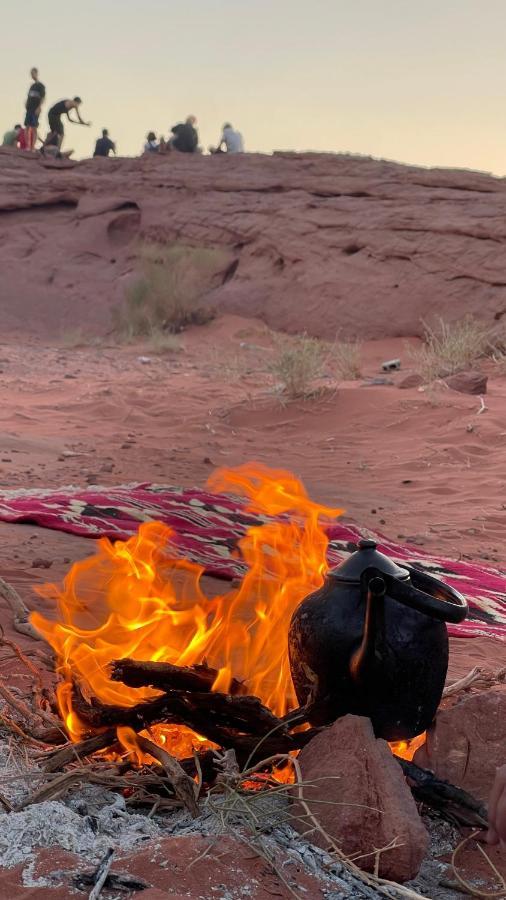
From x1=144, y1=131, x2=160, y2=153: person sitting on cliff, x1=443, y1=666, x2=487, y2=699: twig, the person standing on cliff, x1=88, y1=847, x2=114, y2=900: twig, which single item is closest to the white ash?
x1=88, y1=847, x2=114, y2=900: twig

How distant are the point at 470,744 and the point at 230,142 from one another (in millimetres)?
19334

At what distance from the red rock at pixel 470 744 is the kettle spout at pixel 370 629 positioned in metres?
0.26

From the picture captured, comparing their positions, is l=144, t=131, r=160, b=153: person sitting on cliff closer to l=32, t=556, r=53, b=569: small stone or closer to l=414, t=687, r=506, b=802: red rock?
l=32, t=556, r=53, b=569: small stone

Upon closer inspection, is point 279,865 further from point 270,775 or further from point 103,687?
point 103,687

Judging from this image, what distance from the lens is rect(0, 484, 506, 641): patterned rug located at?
4.46 meters

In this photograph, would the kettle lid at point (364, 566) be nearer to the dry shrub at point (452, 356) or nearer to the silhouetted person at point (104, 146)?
the dry shrub at point (452, 356)

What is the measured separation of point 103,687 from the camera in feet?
8.46

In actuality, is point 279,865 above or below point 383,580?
below

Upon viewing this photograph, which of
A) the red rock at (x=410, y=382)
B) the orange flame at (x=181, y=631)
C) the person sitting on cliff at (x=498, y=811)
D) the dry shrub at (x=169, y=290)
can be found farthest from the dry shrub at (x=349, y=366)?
the person sitting on cliff at (x=498, y=811)

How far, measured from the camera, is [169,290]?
17.4m

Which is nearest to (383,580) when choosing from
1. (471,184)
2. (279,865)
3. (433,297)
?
(279,865)

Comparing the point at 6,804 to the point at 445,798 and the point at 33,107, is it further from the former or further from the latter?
the point at 33,107

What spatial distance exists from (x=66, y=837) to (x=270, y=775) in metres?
0.61

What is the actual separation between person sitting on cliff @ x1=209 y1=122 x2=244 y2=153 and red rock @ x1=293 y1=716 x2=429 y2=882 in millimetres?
19275
